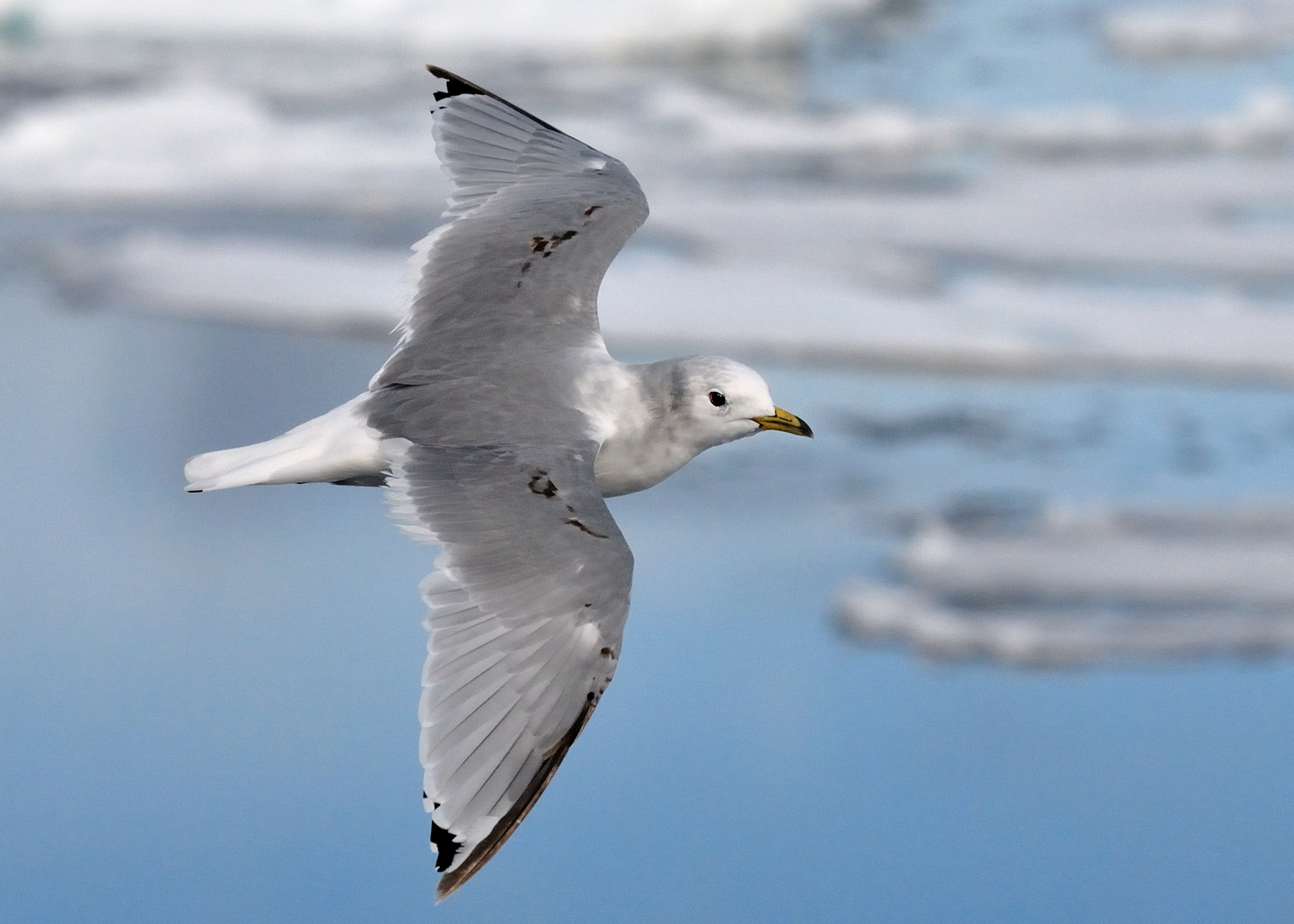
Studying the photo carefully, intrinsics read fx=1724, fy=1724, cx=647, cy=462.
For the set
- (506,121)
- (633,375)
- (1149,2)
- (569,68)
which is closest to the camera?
(633,375)

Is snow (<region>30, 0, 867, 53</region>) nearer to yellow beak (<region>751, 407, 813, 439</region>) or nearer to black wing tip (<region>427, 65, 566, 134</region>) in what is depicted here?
black wing tip (<region>427, 65, 566, 134</region>)

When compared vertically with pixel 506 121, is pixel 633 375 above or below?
below

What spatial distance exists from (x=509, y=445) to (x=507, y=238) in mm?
534

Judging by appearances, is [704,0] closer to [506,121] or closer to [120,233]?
[120,233]

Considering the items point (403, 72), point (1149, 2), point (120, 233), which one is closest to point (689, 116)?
point (403, 72)

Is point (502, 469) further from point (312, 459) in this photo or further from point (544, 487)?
point (312, 459)

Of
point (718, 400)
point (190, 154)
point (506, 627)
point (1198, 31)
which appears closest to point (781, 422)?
point (718, 400)

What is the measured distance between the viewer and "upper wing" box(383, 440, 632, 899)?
1.87 m

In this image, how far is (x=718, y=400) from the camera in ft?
7.94

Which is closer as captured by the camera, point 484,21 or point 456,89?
point 456,89

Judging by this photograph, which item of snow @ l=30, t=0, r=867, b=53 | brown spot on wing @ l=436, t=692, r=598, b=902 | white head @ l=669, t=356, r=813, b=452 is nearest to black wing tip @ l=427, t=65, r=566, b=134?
white head @ l=669, t=356, r=813, b=452

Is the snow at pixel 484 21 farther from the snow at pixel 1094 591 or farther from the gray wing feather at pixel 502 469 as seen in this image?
the gray wing feather at pixel 502 469

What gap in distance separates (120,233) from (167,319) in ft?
3.31

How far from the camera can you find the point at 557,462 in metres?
2.08
